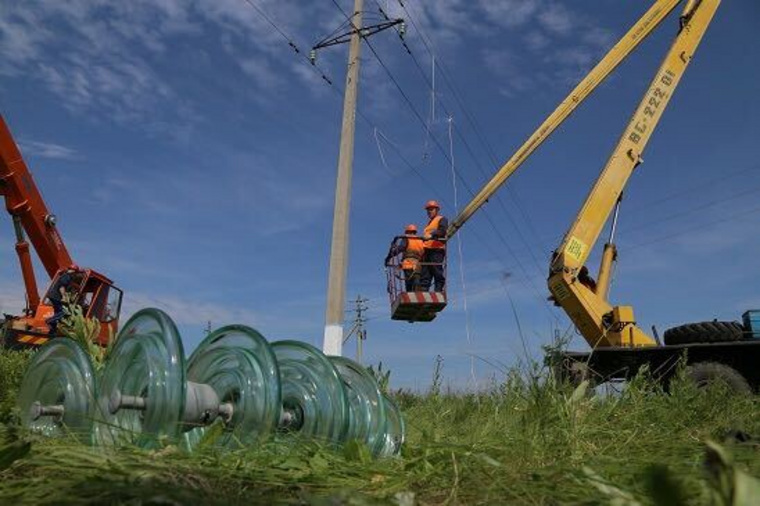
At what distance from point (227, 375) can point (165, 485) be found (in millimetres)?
1303

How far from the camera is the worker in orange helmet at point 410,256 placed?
1232cm

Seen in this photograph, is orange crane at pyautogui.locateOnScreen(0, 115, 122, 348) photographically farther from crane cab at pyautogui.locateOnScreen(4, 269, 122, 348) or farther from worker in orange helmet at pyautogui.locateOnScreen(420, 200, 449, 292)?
worker in orange helmet at pyautogui.locateOnScreen(420, 200, 449, 292)

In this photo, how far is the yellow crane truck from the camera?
1012 cm

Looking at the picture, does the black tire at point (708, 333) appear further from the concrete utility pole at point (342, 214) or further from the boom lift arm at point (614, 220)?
the concrete utility pole at point (342, 214)

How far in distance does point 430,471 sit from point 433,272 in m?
10.1

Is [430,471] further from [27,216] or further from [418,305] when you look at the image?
[27,216]

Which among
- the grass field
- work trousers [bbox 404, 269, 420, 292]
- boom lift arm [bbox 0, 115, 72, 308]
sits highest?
boom lift arm [bbox 0, 115, 72, 308]

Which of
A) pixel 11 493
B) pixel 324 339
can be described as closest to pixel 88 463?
pixel 11 493

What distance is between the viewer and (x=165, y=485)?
6.00ft

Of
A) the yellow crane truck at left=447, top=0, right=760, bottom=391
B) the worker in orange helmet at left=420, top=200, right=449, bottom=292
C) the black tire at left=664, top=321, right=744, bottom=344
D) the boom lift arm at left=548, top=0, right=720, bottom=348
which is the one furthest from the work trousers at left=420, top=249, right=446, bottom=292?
the black tire at left=664, top=321, right=744, bottom=344

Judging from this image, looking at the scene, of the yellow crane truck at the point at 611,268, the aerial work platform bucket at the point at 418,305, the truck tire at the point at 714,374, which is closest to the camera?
the truck tire at the point at 714,374

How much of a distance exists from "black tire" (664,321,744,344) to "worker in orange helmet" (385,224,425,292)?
4.62 metres

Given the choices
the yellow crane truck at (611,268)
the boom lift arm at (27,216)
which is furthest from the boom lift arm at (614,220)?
the boom lift arm at (27,216)

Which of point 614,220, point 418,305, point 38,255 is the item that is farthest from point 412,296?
point 38,255
